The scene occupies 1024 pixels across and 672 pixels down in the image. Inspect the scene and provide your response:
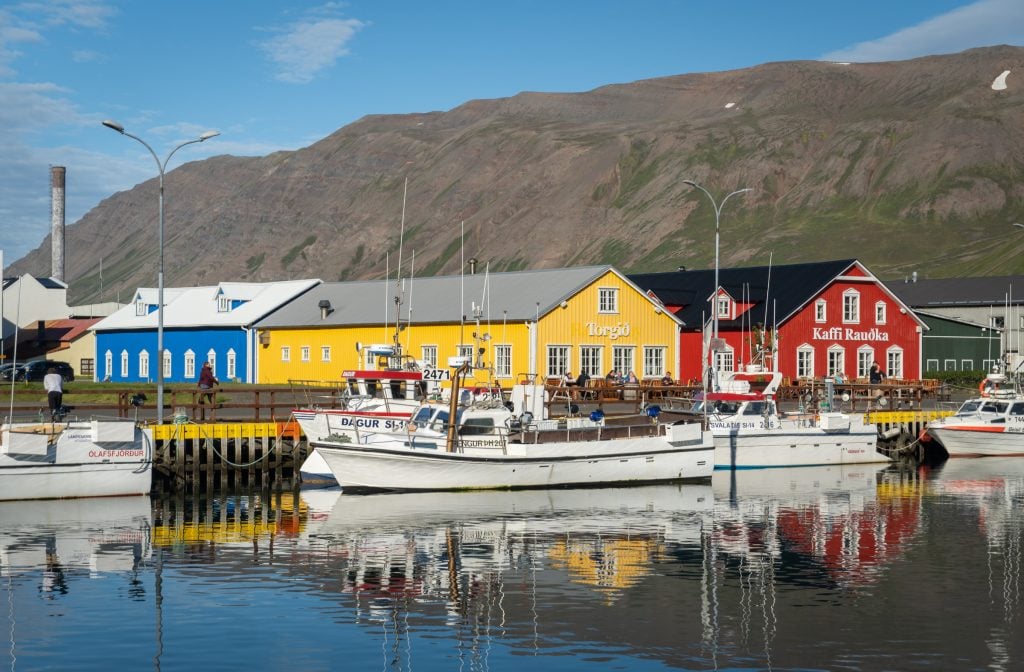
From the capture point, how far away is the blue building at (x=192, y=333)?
245 ft

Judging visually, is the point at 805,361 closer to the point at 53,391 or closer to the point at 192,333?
the point at 192,333

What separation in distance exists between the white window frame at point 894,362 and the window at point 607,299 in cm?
1847

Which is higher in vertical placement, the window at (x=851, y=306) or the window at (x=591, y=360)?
the window at (x=851, y=306)

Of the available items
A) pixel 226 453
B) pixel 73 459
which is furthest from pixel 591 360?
pixel 73 459

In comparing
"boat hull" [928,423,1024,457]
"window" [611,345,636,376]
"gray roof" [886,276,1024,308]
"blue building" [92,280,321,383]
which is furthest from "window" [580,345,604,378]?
"gray roof" [886,276,1024,308]

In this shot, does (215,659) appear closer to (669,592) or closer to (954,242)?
(669,592)

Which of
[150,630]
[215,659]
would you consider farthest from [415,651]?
[150,630]

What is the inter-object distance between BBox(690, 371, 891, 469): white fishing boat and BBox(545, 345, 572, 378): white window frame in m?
16.4

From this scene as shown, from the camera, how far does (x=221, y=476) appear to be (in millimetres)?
40781

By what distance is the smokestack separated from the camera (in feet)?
494

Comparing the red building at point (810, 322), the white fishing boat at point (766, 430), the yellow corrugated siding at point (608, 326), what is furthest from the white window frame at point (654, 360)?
the white fishing boat at point (766, 430)

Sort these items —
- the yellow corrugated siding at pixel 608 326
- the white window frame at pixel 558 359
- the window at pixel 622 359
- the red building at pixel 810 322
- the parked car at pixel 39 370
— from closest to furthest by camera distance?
the white window frame at pixel 558 359 < the yellow corrugated siding at pixel 608 326 < the window at pixel 622 359 < the red building at pixel 810 322 < the parked car at pixel 39 370

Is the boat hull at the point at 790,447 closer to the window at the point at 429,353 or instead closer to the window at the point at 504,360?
the window at the point at 504,360

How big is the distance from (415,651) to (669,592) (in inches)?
230
